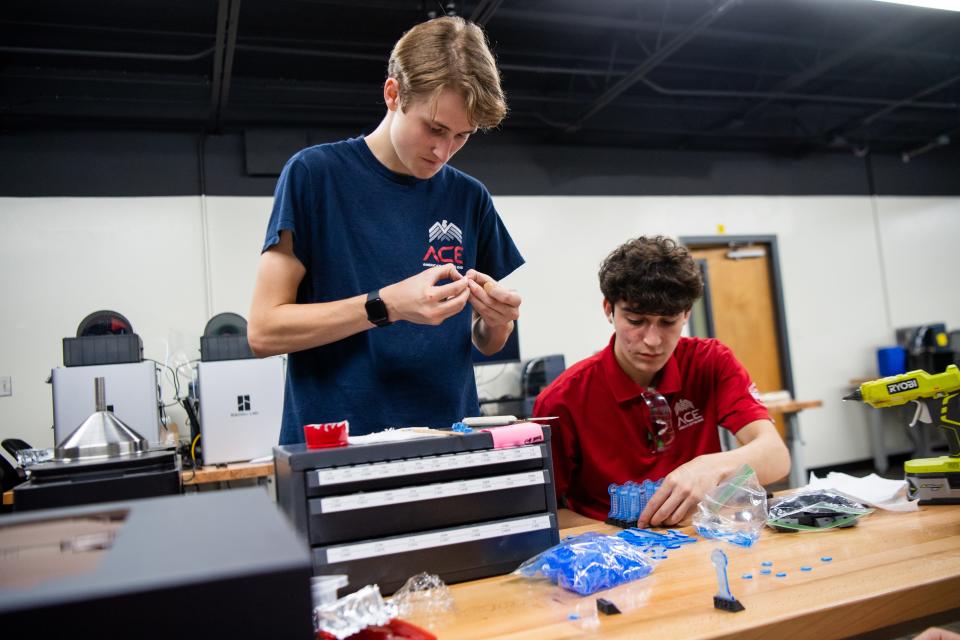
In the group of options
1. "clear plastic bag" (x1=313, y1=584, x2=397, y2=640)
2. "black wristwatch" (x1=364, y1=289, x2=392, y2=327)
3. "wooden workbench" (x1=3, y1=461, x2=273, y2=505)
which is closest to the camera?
"clear plastic bag" (x1=313, y1=584, x2=397, y2=640)

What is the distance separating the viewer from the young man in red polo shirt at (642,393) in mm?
1621

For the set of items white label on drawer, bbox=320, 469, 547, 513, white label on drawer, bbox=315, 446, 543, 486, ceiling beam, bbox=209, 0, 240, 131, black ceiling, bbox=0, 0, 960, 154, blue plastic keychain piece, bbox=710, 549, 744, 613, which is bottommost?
blue plastic keychain piece, bbox=710, 549, 744, 613

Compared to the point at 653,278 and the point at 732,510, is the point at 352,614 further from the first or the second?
the point at 653,278

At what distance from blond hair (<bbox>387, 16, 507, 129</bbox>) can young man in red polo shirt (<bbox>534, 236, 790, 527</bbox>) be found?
2.21 feet

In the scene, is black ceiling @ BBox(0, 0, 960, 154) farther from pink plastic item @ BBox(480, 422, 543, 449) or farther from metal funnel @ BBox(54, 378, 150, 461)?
pink plastic item @ BBox(480, 422, 543, 449)

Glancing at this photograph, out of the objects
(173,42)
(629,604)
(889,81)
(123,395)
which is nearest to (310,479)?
(629,604)

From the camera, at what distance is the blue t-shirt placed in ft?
3.82

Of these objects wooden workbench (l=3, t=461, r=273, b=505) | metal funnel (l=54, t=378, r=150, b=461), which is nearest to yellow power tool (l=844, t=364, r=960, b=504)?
metal funnel (l=54, t=378, r=150, b=461)

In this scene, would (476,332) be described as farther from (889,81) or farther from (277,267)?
(889,81)

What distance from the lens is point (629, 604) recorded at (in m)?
0.81

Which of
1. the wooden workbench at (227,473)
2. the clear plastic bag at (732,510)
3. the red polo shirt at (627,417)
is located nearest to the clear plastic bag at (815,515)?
the clear plastic bag at (732,510)

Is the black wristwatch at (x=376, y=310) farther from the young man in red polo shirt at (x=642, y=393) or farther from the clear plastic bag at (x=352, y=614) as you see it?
the young man in red polo shirt at (x=642, y=393)

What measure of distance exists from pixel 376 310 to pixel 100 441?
16.3 inches

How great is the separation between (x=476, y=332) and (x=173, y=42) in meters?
4.17
